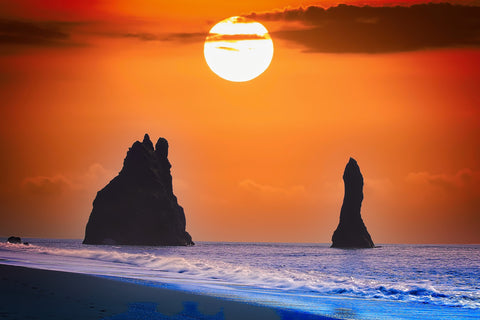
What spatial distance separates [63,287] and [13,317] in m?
6.72

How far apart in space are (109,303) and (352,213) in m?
185

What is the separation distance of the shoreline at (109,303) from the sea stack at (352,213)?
580 ft

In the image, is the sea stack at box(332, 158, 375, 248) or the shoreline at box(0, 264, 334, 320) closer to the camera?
the shoreline at box(0, 264, 334, 320)

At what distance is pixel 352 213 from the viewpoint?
195 meters

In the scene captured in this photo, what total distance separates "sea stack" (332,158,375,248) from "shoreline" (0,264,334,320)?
17677 centimetres

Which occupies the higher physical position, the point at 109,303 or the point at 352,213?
the point at 352,213

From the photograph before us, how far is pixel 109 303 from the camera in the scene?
48.8 feet

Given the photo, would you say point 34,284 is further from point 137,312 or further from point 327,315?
point 327,315

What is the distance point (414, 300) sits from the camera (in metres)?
22.5

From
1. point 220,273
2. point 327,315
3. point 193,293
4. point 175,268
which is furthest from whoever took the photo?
point 175,268

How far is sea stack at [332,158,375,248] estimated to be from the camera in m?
191

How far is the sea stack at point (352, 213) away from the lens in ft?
627

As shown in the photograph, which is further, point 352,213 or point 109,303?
point 352,213

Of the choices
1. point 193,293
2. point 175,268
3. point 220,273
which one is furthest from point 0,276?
point 175,268
